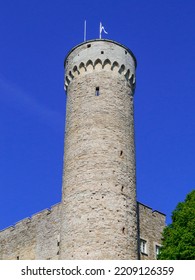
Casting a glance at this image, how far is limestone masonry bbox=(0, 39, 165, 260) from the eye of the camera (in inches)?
910

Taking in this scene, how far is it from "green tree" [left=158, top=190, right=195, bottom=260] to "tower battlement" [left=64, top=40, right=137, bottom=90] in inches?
252

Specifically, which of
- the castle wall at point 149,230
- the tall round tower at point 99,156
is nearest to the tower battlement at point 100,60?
the tall round tower at point 99,156

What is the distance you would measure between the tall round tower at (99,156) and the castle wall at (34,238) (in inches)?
147

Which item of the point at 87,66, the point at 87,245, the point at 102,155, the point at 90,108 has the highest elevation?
the point at 87,66

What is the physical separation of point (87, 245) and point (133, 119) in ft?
21.8

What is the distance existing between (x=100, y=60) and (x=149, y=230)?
8342 millimetres

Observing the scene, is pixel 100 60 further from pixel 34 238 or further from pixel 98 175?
pixel 34 238

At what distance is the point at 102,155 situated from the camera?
80.0ft

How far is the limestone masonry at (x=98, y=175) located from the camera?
23.1 meters

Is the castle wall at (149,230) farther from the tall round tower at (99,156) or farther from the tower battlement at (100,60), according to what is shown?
the tower battlement at (100,60)

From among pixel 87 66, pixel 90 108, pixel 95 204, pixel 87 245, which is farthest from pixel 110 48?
pixel 87 245
